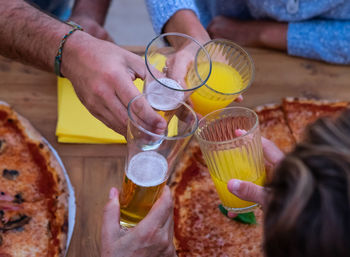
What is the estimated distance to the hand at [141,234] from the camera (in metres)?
0.88

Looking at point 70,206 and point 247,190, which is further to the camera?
point 70,206

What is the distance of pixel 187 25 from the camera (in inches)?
57.5

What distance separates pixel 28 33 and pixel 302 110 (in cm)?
98

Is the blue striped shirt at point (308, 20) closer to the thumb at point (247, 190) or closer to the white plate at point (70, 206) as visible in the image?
the white plate at point (70, 206)

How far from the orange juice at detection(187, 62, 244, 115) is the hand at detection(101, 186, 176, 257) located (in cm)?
33

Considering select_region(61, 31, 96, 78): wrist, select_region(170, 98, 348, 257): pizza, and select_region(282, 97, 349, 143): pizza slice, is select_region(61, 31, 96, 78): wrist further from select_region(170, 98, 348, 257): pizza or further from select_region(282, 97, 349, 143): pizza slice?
select_region(282, 97, 349, 143): pizza slice

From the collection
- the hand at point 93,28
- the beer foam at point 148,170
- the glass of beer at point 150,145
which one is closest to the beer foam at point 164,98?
the glass of beer at point 150,145

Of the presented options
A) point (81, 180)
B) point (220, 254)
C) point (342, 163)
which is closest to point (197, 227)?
point (220, 254)

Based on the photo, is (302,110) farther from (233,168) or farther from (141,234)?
(141,234)

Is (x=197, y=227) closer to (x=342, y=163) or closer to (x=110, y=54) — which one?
(x=110, y=54)

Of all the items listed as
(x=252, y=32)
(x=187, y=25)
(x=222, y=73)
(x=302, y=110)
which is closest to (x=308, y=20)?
(x=252, y=32)

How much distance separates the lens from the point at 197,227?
4.17ft

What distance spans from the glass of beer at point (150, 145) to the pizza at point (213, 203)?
1.06 ft

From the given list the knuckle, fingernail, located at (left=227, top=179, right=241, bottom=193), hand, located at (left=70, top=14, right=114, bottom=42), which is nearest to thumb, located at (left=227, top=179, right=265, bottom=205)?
fingernail, located at (left=227, top=179, right=241, bottom=193)
